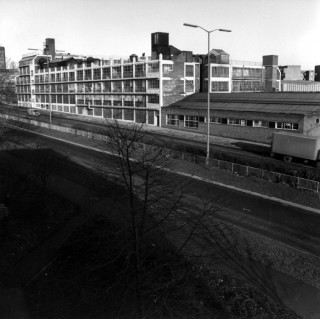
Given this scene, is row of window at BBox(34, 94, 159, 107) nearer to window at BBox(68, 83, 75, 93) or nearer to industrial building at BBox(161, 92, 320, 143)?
window at BBox(68, 83, 75, 93)

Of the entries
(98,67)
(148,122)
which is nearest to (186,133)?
(148,122)

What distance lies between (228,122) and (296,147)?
52.7 ft

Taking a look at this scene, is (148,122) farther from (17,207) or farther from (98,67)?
(17,207)

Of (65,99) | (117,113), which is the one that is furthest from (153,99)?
(65,99)

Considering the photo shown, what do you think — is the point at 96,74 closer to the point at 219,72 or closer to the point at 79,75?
the point at 79,75

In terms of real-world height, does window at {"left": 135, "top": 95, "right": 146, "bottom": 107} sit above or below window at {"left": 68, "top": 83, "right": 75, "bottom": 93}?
below

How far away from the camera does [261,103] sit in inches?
1916

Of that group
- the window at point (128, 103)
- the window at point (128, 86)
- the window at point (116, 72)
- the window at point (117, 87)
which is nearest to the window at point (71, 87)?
the window at point (117, 87)

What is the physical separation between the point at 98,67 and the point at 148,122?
1863 cm

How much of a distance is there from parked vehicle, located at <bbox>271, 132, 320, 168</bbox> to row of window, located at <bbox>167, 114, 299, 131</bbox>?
786 centimetres

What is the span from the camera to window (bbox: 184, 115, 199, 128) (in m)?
53.2

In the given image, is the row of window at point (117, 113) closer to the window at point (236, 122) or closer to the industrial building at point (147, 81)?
the industrial building at point (147, 81)

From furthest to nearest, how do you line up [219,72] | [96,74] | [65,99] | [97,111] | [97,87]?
[65,99] < [97,111] < [97,87] < [96,74] < [219,72]

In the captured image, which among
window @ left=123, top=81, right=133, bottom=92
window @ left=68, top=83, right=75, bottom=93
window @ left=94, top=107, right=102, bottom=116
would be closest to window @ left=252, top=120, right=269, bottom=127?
window @ left=123, top=81, right=133, bottom=92
